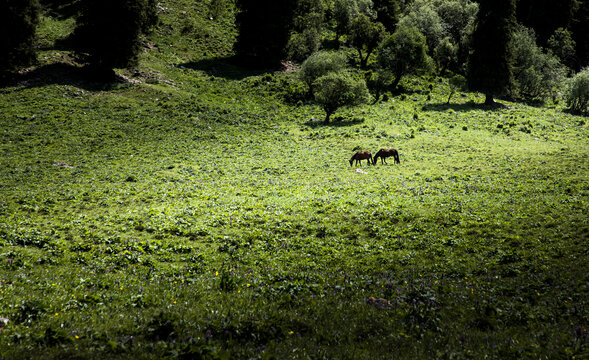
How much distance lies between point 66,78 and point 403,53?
64.8 meters

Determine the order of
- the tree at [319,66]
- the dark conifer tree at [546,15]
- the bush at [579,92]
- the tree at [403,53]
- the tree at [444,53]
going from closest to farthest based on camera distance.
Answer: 1. the tree at [319,66]
2. the bush at [579,92]
3. the tree at [403,53]
4. the tree at [444,53]
5. the dark conifer tree at [546,15]

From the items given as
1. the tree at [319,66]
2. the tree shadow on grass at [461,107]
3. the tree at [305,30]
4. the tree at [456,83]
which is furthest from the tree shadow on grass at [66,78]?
the tree at [456,83]

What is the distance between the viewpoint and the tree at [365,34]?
79875mm

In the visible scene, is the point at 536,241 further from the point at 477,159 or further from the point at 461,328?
the point at 477,159

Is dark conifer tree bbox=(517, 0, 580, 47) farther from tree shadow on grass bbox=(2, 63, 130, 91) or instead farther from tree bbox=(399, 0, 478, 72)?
tree shadow on grass bbox=(2, 63, 130, 91)

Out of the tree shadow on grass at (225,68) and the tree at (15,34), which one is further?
the tree shadow on grass at (225,68)

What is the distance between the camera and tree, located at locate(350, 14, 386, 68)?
262 ft

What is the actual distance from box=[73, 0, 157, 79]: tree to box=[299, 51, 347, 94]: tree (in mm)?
30302

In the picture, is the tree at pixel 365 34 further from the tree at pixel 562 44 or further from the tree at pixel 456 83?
the tree at pixel 562 44

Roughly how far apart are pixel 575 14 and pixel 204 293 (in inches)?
5633

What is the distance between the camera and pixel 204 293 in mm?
10484

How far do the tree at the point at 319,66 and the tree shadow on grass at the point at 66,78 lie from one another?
107ft

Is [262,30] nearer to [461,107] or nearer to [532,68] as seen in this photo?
[461,107]

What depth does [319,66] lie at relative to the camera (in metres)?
61.5
